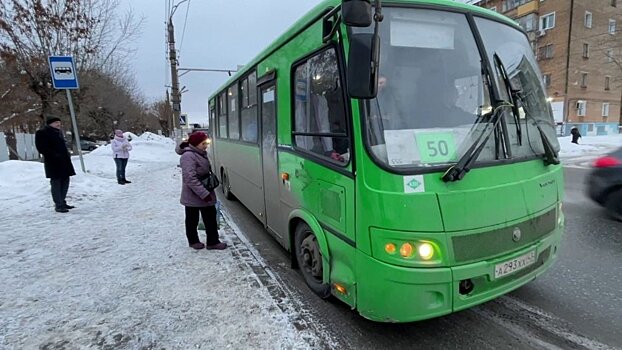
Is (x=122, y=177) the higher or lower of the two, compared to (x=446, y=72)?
lower

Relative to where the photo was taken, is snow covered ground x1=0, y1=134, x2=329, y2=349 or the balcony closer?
snow covered ground x1=0, y1=134, x2=329, y2=349

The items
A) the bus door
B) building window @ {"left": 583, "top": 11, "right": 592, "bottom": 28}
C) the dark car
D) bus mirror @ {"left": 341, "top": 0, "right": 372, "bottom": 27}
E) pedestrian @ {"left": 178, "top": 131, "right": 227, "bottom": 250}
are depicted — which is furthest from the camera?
building window @ {"left": 583, "top": 11, "right": 592, "bottom": 28}

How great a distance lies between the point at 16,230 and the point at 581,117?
40.7 m

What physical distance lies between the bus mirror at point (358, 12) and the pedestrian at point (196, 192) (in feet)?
9.80

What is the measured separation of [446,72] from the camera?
2.71 metres

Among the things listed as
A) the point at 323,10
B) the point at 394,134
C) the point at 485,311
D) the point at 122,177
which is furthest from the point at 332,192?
the point at 122,177

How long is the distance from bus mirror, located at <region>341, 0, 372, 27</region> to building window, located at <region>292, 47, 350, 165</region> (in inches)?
20.1

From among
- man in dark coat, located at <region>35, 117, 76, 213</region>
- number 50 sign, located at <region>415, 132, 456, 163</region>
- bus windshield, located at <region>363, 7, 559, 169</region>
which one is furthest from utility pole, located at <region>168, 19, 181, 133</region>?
number 50 sign, located at <region>415, 132, 456, 163</region>

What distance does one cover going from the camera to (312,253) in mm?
3506

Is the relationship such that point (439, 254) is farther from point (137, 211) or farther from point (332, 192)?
point (137, 211)

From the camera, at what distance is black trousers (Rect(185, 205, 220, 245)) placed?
494cm

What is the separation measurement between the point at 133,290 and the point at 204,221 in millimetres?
1394

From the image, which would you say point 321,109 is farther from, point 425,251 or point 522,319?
point 522,319

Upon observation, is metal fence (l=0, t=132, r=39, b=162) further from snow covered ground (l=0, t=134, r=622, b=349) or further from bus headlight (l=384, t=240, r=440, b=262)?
bus headlight (l=384, t=240, r=440, b=262)
